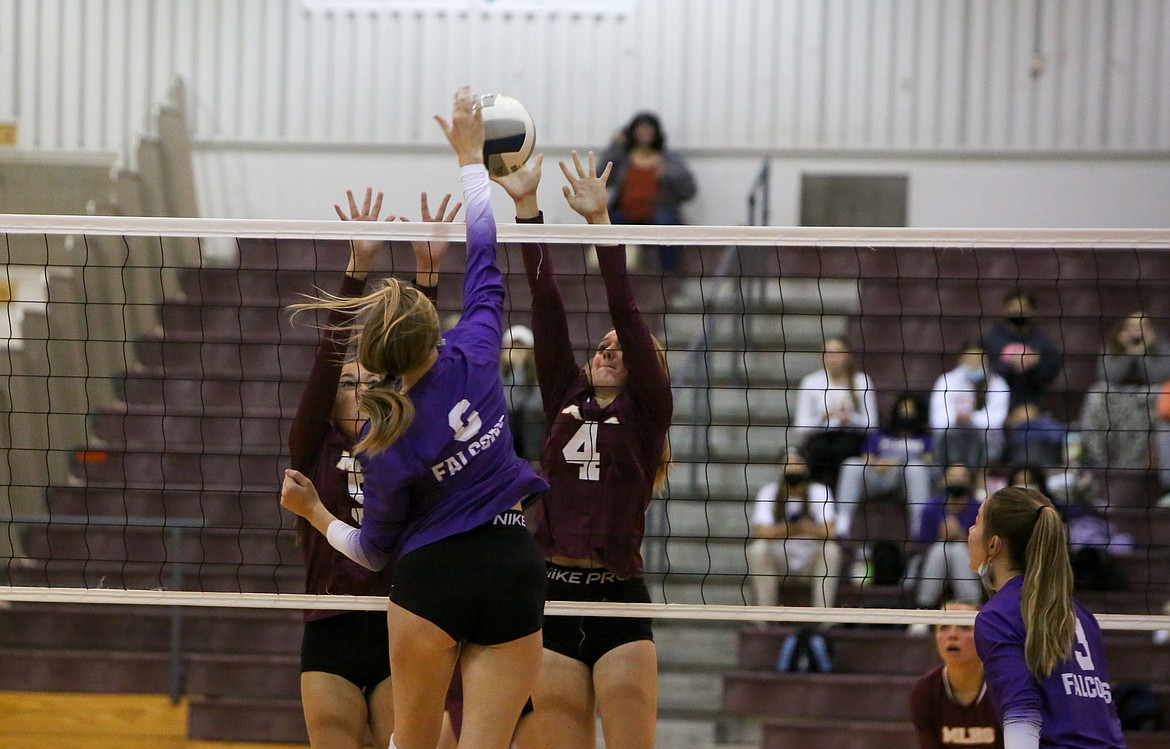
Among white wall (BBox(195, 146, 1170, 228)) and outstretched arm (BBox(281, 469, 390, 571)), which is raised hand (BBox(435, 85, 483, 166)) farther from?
white wall (BBox(195, 146, 1170, 228))

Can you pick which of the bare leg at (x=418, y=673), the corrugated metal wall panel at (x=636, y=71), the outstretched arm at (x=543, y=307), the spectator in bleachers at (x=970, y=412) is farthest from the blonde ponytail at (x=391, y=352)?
the corrugated metal wall panel at (x=636, y=71)

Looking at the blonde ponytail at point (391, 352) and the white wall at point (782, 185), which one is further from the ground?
the white wall at point (782, 185)

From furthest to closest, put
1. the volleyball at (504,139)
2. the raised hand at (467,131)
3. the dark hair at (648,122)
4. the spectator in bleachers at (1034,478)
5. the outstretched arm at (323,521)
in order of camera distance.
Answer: the dark hair at (648,122)
the spectator in bleachers at (1034,478)
the volleyball at (504,139)
the raised hand at (467,131)
the outstretched arm at (323,521)

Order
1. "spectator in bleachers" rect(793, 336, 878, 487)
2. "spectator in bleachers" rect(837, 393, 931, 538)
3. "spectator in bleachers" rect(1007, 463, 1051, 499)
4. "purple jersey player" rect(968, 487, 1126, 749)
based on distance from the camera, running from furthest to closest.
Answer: "spectator in bleachers" rect(793, 336, 878, 487) → "spectator in bleachers" rect(837, 393, 931, 538) → "spectator in bleachers" rect(1007, 463, 1051, 499) → "purple jersey player" rect(968, 487, 1126, 749)

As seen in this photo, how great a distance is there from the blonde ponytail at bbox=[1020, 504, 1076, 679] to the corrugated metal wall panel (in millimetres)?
8675

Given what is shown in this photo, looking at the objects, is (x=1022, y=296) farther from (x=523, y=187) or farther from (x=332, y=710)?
(x=332, y=710)

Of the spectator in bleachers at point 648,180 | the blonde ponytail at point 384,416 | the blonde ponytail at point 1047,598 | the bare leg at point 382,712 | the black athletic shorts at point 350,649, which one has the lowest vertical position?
the bare leg at point 382,712

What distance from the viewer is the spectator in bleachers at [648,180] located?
36.6 ft

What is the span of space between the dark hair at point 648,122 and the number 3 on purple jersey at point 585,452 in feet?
23.5

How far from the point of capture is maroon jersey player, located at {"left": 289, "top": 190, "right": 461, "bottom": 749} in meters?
4.28

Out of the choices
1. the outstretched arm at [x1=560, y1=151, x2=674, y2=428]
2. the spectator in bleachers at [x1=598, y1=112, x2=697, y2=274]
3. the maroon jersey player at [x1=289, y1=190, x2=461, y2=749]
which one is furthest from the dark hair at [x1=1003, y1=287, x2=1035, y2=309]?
the maroon jersey player at [x1=289, y1=190, x2=461, y2=749]

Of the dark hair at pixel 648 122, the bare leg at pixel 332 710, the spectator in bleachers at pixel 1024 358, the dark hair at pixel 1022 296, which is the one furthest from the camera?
the dark hair at pixel 648 122

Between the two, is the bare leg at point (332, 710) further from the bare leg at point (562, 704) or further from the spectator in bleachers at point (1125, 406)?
the spectator in bleachers at point (1125, 406)

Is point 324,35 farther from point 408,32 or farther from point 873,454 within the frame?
point 873,454
